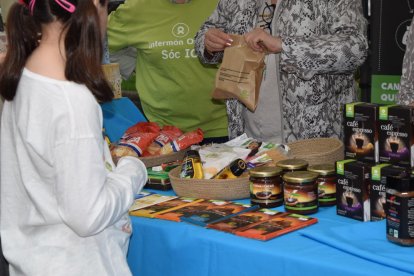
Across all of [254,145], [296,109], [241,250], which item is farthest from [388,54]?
[241,250]

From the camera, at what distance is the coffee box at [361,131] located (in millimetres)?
1652

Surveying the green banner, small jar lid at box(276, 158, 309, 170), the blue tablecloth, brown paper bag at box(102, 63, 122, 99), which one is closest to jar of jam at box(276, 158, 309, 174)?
small jar lid at box(276, 158, 309, 170)

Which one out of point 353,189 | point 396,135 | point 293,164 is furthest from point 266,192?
point 396,135

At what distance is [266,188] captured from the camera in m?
1.81

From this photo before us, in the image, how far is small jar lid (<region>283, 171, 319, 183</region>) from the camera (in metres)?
1.69

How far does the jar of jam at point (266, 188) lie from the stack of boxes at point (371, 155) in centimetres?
19

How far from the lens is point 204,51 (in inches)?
104

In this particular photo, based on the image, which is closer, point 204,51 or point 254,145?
point 254,145

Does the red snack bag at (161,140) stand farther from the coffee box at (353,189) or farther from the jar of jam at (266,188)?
the coffee box at (353,189)

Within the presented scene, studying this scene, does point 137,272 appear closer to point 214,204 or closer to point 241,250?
point 214,204

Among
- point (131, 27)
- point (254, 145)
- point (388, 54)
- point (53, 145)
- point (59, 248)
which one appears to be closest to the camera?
point (53, 145)

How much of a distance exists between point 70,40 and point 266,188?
751 mm

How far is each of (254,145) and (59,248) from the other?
35.3 inches

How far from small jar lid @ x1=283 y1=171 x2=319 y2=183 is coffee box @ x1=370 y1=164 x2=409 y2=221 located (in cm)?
17
